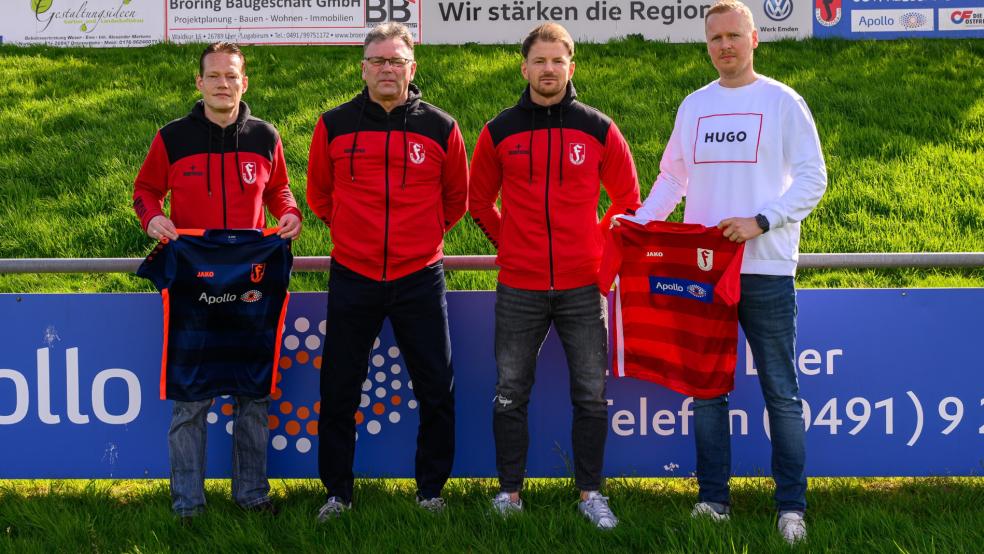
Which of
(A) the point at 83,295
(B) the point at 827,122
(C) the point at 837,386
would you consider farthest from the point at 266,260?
(B) the point at 827,122

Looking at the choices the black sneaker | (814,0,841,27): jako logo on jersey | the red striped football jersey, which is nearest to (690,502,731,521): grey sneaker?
the red striped football jersey

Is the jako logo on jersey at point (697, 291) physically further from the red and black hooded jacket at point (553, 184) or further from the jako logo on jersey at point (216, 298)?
the jako logo on jersey at point (216, 298)

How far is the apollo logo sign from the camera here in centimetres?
449

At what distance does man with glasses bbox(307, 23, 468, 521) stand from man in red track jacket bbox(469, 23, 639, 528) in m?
0.25

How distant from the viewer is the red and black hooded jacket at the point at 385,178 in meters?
4.11

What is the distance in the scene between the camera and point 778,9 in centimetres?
1227

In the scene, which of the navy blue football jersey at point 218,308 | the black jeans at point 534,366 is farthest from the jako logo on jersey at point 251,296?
the black jeans at point 534,366

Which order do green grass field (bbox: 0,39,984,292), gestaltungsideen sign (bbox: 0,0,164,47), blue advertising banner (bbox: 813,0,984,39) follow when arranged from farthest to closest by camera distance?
gestaltungsideen sign (bbox: 0,0,164,47)
blue advertising banner (bbox: 813,0,984,39)
green grass field (bbox: 0,39,984,292)

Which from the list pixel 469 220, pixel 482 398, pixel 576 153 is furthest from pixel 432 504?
pixel 469 220

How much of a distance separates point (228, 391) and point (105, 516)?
2.55 ft

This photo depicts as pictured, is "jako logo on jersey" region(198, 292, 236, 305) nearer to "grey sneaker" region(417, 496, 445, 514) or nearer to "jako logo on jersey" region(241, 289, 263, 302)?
"jako logo on jersey" region(241, 289, 263, 302)

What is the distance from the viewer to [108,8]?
12.5 metres

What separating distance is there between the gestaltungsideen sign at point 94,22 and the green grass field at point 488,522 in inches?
357

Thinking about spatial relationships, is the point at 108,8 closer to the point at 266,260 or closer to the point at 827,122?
the point at 827,122
